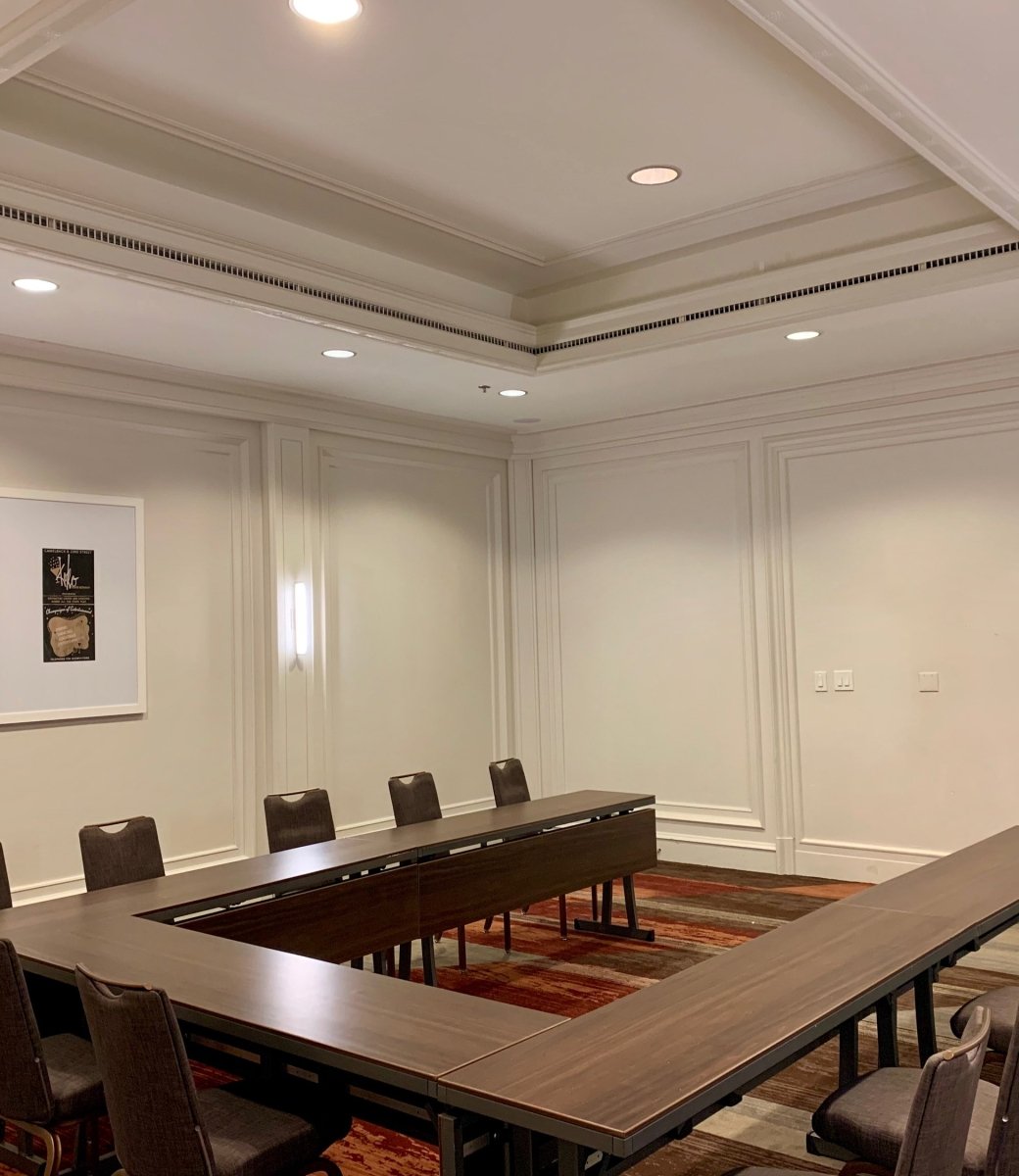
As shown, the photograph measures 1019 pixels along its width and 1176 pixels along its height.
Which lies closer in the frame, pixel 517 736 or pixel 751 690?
pixel 751 690

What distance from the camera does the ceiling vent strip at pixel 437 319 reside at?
3893mm

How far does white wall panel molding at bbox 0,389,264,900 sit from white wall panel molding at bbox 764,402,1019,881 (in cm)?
299

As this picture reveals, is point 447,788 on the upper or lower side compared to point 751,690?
lower

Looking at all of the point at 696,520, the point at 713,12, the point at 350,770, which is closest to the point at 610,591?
the point at 696,520

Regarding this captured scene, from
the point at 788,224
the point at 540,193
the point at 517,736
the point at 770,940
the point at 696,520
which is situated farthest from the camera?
the point at 517,736

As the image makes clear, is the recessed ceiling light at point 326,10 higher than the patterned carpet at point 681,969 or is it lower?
higher

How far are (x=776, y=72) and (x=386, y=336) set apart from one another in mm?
2076

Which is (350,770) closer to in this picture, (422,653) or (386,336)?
(422,653)

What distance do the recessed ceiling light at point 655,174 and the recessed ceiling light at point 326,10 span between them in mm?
1495

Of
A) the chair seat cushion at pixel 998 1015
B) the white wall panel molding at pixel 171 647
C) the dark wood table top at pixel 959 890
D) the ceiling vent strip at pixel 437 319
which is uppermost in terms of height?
the ceiling vent strip at pixel 437 319

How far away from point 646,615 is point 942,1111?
217 inches

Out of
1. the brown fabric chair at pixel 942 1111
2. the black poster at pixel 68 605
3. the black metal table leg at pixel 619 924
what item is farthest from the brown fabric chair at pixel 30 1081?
the black metal table leg at pixel 619 924

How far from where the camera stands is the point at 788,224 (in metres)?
4.94

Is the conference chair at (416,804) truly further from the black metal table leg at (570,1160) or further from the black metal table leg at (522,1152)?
the black metal table leg at (570,1160)
